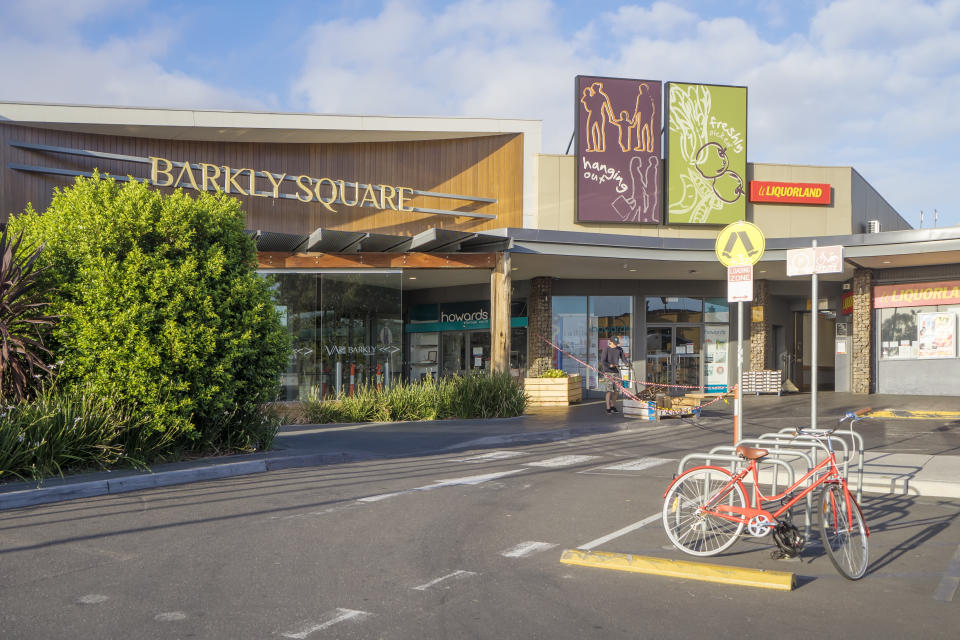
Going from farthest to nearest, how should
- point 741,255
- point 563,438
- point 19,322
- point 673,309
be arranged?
point 673,309, point 563,438, point 741,255, point 19,322

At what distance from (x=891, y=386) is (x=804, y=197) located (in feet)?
20.7

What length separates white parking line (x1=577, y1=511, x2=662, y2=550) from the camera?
640 centimetres

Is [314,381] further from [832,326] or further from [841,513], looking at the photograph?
[832,326]

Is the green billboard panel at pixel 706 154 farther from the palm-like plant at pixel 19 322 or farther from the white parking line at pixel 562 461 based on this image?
the palm-like plant at pixel 19 322

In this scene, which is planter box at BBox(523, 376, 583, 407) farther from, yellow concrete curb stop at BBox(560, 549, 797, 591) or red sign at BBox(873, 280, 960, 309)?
yellow concrete curb stop at BBox(560, 549, 797, 591)

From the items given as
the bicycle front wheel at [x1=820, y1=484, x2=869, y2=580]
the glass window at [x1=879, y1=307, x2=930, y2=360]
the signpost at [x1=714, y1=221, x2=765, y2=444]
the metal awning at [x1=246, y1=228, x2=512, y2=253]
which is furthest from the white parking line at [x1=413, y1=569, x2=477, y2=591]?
the glass window at [x1=879, y1=307, x2=930, y2=360]

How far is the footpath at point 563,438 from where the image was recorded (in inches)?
345

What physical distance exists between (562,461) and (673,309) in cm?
1541

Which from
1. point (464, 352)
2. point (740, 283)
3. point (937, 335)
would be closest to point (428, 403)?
point (740, 283)

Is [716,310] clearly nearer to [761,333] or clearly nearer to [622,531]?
[761,333]

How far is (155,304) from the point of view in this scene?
33.4ft

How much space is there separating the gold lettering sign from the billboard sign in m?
5.25

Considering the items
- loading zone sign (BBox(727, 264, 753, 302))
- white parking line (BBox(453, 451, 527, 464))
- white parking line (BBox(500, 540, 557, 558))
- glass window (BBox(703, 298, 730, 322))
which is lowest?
white parking line (BBox(453, 451, 527, 464))

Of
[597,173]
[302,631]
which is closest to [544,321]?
[597,173]
